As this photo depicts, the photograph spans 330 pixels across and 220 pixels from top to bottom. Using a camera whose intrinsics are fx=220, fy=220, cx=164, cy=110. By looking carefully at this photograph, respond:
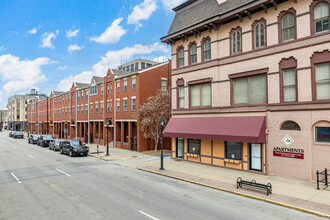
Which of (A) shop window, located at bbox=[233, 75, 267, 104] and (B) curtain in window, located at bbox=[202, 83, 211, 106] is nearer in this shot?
(A) shop window, located at bbox=[233, 75, 267, 104]

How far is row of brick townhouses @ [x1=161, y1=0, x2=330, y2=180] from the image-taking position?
13.2m

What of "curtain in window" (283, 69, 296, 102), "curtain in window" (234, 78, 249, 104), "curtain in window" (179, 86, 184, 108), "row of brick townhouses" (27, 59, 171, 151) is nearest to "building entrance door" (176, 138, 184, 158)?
"curtain in window" (179, 86, 184, 108)

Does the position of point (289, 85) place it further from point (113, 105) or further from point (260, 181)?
point (113, 105)

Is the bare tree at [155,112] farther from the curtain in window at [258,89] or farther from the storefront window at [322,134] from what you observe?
the storefront window at [322,134]

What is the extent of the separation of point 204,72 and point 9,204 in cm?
1583

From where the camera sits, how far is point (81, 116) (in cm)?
4384

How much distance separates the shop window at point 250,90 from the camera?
15.7 meters

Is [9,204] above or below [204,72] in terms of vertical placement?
below

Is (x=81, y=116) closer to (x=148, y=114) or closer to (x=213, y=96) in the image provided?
(x=148, y=114)

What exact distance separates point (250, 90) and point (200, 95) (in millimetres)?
4584

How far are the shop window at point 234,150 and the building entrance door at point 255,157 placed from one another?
810mm

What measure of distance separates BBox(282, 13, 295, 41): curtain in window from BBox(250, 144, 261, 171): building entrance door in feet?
24.5

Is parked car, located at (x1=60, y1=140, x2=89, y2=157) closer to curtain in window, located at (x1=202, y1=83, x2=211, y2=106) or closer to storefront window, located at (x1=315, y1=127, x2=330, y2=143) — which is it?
curtain in window, located at (x1=202, y1=83, x2=211, y2=106)

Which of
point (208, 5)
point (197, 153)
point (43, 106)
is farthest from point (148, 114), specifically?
point (43, 106)
